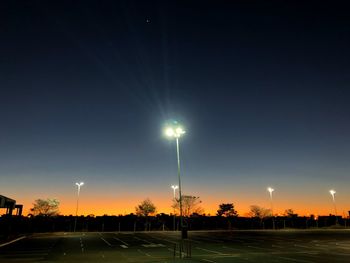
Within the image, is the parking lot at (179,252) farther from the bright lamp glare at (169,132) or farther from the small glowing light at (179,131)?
the bright lamp glare at (169,132)

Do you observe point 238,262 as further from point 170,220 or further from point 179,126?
point 170,220

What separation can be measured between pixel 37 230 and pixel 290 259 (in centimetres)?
6026

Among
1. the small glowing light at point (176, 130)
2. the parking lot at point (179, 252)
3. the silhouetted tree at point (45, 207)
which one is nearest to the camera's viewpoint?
the parking lot at point (179, 252)

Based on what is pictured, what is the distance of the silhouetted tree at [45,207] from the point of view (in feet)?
364

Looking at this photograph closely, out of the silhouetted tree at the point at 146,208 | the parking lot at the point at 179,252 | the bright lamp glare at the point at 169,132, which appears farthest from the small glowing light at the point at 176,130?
the silhouetted tree at the point at 146,208

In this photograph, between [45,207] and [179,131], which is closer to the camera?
[179,131]

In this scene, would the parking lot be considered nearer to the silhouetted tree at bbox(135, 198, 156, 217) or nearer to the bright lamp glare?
the bright lamp glare

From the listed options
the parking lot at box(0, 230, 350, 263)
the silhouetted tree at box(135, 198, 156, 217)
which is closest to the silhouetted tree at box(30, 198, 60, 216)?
the silhouetted tree at box(135, 198, 156, 217)

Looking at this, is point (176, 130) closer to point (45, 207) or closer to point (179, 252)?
point (179, 252)

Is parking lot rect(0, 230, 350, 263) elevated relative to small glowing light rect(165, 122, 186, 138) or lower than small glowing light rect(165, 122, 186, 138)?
lower

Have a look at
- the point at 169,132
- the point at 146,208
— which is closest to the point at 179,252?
the point at 169,132

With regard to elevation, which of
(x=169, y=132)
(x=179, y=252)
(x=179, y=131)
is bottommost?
(x=179, y=252)

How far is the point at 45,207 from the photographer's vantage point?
111438 millimetres

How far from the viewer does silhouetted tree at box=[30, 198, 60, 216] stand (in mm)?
110875
